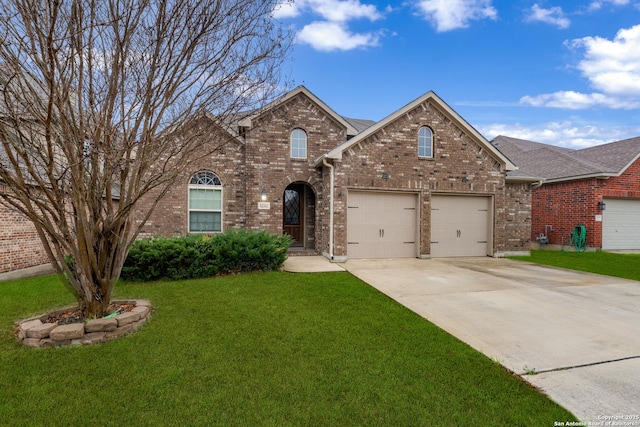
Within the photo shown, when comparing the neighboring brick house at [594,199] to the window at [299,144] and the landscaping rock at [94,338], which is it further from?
the landscaping rock at [94,338]

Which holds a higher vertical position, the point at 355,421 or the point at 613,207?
the point at 613,207

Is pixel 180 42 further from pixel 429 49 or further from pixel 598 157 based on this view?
pixel 598 157

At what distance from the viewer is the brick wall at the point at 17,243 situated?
23.1 feet

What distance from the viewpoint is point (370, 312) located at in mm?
4852

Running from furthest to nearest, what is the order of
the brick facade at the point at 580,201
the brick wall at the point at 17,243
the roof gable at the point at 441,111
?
the brick facade at the point at 580,201 < the roof gable at the point at 441,111 < the brick wall at the point at 17,243

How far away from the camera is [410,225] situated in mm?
10562

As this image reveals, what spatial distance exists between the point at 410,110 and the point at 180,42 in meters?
7.97

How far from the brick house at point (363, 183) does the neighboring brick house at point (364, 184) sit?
4 centimetres

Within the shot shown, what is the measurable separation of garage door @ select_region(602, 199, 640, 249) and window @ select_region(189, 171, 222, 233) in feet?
53.7

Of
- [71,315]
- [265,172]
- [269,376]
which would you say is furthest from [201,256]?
[269,376]

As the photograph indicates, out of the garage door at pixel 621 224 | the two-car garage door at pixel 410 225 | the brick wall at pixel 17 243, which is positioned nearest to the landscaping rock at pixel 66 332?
the brick wall at pixel 17 243

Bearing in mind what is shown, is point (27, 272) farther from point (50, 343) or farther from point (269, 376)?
point (269, 376)

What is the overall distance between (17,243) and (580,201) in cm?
1989

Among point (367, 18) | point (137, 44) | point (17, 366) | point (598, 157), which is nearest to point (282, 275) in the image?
point (17, 366)
